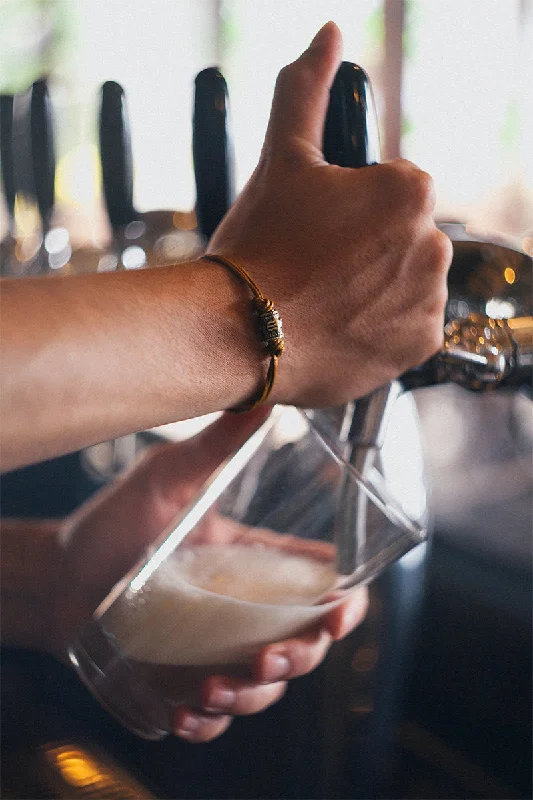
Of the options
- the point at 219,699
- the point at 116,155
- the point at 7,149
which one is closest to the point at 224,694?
the point at 219,699

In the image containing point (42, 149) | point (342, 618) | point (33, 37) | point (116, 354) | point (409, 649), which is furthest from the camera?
point (33, 37)

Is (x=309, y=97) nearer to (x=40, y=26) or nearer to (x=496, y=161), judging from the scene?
(x=496, y=161)

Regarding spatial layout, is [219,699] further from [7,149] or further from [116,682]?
[7,149]

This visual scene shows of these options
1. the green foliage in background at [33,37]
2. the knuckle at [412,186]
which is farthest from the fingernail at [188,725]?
the green foliage in background at [33,37]

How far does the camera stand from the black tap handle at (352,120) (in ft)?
1.35

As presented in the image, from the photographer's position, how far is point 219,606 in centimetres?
40

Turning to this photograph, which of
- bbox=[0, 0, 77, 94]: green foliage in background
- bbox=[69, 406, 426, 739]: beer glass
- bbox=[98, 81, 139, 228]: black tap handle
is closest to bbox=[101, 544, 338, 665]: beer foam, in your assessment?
bbox=[69, 406, 426, 739]: beer glass

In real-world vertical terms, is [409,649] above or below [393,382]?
below

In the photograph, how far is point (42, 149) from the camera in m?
0.74

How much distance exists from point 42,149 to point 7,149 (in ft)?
0.39

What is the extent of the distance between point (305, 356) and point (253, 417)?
9 cm

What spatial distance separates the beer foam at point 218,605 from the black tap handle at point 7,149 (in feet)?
1.74

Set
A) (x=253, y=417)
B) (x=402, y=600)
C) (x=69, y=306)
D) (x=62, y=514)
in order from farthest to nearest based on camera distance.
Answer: (x=62, y=514), (x=402, y=600), (x=253, y=417), (x=69, y=306)

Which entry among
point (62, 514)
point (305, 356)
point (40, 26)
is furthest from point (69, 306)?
point (40, 26)
